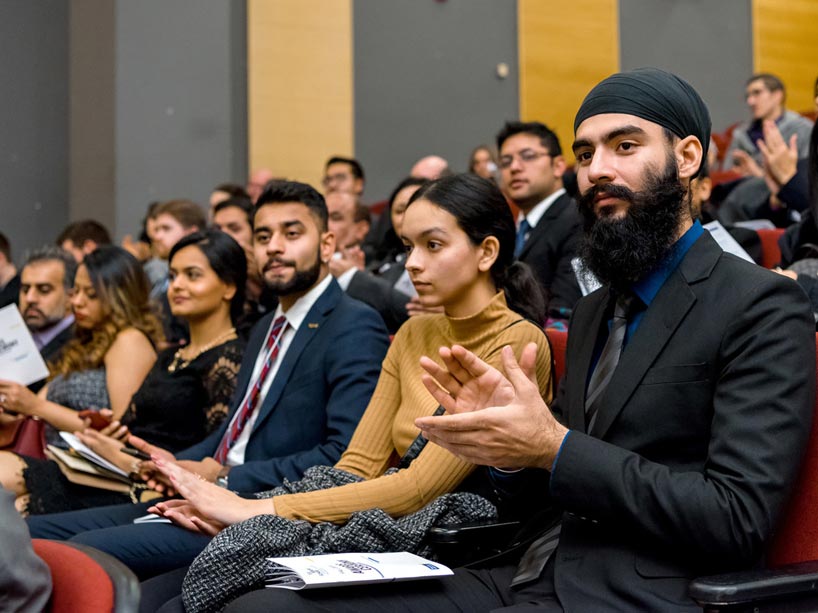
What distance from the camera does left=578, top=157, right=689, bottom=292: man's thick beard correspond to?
1.45m

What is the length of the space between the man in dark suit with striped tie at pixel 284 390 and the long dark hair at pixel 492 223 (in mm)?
399

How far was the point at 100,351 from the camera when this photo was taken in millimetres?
3170

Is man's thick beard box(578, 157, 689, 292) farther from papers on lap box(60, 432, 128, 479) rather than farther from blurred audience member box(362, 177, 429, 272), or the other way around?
blurred audience member box(362, 177, 429, 272)

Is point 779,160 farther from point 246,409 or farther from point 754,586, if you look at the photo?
point 754,586

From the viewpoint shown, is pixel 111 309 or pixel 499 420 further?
pixel 111 309

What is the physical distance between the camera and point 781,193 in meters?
3.18

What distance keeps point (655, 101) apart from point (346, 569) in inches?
33.4

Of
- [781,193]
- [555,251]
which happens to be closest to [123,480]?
[555,251]

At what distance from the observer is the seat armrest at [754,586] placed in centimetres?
116

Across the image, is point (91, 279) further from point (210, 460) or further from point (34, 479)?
point (210, 460)

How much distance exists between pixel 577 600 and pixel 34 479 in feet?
6.42

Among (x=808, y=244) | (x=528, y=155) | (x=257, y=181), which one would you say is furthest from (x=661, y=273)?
(x=257, y=181)

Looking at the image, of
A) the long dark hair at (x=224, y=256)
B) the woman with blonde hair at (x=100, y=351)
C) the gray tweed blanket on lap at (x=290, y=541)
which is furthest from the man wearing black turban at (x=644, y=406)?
the woman with blonde hair at (x=100, y=351)

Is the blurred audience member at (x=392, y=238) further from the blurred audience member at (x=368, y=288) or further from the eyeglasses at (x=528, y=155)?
the eyeglasses at (x=528, y=155)
